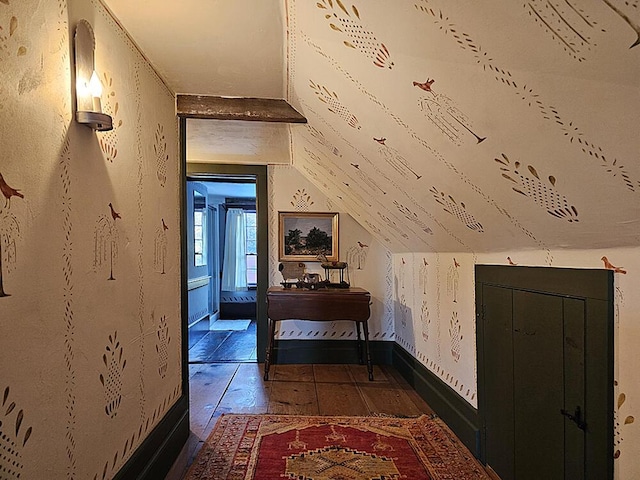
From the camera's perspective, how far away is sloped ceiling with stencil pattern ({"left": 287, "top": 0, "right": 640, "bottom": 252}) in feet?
2.54

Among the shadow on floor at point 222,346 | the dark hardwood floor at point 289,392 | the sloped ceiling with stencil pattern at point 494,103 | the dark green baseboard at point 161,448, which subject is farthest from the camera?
the shadow on floor at point 222,346

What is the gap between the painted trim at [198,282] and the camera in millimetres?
5501

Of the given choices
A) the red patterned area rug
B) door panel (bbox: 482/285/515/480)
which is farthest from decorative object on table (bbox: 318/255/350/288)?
door panel (bbox: 482/285/515/480)

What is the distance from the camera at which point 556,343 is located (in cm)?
148

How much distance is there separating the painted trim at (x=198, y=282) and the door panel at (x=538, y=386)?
4456 mm

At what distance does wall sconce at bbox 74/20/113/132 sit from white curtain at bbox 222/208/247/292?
5.97m

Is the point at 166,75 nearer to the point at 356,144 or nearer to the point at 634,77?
the point at 356,144

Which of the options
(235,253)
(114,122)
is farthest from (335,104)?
(235,253)

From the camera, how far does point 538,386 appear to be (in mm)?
1599

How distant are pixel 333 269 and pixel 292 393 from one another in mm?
1297

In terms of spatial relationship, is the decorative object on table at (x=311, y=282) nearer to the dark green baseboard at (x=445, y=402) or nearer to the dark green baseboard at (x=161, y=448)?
the dark green baseboard at (x=445, y=402)

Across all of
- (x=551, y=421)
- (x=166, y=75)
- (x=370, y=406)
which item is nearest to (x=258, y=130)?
(x=166, y=75)

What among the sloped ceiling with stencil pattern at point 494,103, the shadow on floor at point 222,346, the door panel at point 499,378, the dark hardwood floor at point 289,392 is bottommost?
the shadow on floor at point 222,346

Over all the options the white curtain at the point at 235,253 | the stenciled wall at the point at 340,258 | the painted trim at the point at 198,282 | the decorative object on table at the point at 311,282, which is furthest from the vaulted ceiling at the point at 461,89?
the white curtain at the point at 235,253
